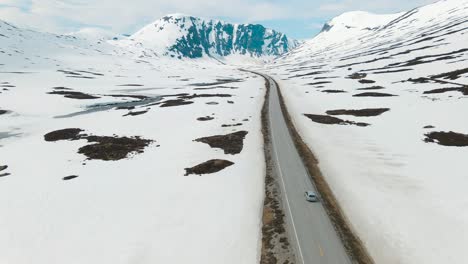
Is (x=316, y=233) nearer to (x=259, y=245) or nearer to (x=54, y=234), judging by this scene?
(x=259, y=245)

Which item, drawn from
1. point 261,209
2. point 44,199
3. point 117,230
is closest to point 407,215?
point 261,209

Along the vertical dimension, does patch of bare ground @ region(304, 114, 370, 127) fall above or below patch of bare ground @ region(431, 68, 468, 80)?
below

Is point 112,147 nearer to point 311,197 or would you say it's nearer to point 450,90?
point 311,197

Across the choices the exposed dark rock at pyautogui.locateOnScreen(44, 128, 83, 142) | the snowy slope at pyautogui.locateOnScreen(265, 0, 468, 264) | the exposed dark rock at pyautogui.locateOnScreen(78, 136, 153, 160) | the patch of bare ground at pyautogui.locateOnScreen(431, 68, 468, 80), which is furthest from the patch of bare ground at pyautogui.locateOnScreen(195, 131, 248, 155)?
the patch of bare ground at pyautogui.locateOnScreen(431, 68, 468, 80)

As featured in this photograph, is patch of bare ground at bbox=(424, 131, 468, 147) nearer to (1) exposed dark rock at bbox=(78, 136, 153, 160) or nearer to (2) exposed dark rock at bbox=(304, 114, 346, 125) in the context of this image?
(2) exposed dark rock at bbox=(304, 114, 346, 125)

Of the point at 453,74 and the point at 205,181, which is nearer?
the point at 205,181

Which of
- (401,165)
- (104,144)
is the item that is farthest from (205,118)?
(401,165)
